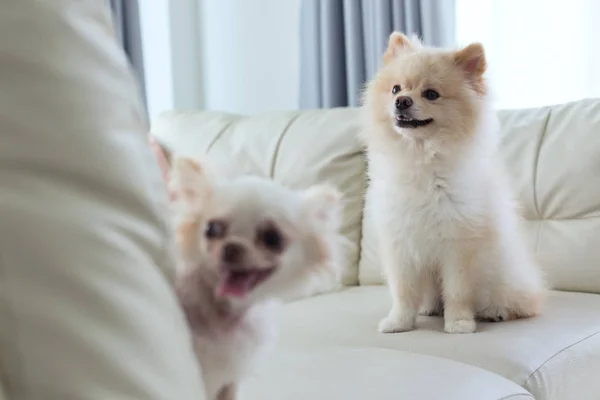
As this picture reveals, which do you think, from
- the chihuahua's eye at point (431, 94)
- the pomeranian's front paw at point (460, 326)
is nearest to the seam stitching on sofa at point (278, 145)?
the chihuahua's eye at point (431, 94)

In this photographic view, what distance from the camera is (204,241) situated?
0.56m

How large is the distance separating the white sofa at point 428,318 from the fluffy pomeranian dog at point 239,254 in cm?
9

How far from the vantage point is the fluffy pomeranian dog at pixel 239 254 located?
1.80 feet

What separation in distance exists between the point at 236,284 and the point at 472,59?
4.03 feet

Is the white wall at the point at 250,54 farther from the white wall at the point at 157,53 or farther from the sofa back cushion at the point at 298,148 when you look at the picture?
the sofa back cushion at the point at 298,148

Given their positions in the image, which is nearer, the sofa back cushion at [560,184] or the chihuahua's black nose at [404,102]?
the chihuahua's black nose at [404,102]

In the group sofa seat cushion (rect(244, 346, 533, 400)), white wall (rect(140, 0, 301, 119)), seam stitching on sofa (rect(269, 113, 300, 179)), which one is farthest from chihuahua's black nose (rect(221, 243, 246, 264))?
white wall (rect(140, 0, 301, 119))

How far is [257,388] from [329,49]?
2.31m

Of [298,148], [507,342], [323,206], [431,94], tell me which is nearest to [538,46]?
[298,148]

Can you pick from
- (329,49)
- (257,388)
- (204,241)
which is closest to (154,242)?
(204,241)

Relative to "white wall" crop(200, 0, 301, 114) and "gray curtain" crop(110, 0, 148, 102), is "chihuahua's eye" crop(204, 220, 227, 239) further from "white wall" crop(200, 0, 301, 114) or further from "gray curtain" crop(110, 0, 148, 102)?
"white wall" crop(200, 0, 301, 114)

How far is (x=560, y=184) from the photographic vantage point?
188cm

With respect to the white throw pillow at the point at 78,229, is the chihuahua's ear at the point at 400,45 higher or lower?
higher

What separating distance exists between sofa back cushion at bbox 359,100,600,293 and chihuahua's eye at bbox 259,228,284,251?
4.84 feet
